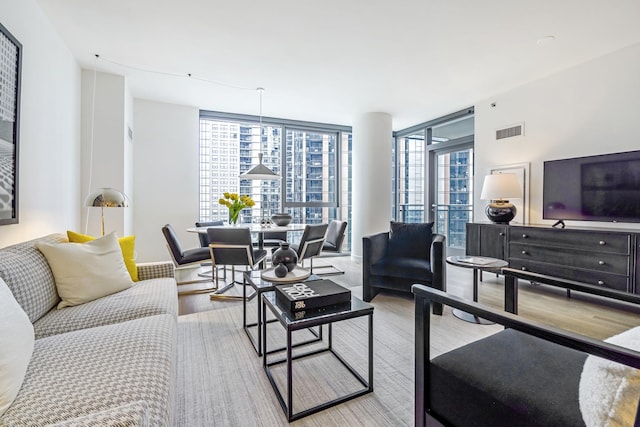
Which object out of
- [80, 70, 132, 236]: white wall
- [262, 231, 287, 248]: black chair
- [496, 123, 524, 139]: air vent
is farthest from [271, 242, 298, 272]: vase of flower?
[496, 123, 524, 139]: air vent

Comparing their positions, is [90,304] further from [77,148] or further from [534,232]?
[534,232]

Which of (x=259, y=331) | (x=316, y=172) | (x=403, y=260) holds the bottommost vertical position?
(x=259, y=331)

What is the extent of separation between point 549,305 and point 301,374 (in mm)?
→ 2790

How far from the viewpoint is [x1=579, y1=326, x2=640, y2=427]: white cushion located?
722mm

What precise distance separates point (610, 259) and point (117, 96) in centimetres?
566

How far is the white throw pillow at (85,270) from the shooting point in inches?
69.9

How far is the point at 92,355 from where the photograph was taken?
120 centimetres

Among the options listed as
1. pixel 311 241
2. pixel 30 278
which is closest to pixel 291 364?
pixel 30 278

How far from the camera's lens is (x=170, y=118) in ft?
15.7

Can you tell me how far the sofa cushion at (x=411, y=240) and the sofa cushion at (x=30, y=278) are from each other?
2978 millimetres

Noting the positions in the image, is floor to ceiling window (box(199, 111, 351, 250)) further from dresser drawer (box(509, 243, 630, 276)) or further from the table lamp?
dresser drawer (box(509, 243, 630, 276))

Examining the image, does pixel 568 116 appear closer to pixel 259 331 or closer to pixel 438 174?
pixel 438 174

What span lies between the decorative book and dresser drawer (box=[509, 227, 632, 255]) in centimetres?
280

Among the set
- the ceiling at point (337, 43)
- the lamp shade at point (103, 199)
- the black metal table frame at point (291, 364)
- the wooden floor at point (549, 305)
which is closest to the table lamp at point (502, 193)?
the wooden floor at point (549, 305)
